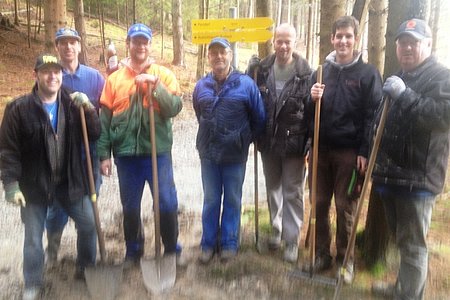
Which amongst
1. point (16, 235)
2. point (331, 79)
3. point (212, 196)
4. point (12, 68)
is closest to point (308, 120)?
point (331, 79)

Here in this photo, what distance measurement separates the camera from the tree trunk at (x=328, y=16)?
582 centimetres

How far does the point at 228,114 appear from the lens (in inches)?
168

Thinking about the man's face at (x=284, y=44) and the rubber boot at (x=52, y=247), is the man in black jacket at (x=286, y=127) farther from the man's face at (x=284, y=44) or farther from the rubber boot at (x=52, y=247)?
the rubber boot at (x=52, y=247)

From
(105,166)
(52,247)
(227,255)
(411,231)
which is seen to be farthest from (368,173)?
(52,247)

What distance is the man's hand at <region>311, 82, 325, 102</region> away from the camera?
153 inches

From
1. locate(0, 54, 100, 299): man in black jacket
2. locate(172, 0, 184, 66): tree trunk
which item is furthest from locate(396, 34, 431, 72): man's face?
locate(172, 0, 184, 66): tree trunk

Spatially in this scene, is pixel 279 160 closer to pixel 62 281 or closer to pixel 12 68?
pixel 62 281

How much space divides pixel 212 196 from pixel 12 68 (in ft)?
49.7

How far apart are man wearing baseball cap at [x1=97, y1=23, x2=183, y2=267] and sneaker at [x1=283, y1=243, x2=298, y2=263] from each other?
1357mm

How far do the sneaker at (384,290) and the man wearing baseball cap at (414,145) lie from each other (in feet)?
0.99

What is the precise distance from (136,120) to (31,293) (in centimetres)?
186

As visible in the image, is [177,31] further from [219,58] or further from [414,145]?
[414,145]

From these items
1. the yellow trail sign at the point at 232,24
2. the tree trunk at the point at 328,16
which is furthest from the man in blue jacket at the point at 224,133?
the tree trunk at the point at 328,16

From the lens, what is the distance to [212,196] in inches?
177
